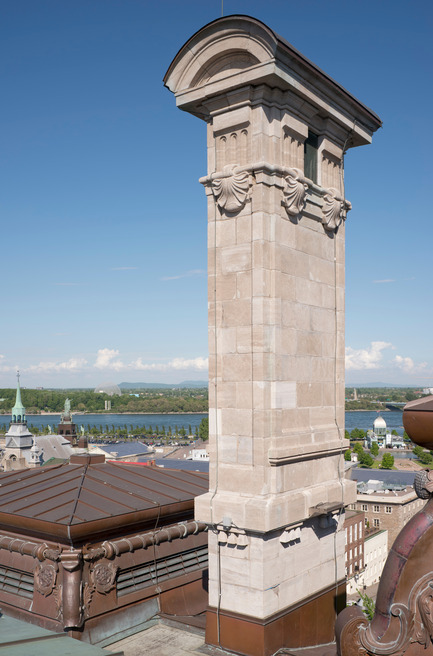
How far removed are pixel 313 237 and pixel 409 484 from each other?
331 ft

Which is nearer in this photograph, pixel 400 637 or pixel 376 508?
pixel 400 637

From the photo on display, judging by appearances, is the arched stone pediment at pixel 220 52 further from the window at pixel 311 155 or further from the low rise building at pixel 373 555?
the low rise building at pixel 373 555

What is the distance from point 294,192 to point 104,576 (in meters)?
6.11

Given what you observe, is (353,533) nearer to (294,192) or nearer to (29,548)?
(29,548)

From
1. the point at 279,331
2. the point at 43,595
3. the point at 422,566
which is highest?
the point at 279,331

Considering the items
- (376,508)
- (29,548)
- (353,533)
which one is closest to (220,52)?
(29,548)

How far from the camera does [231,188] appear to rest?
890 centimetres

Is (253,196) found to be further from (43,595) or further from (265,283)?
(43,595)

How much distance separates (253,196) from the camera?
8.79 m

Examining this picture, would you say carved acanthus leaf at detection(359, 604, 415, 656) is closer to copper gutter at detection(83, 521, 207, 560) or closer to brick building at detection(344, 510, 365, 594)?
copper gutter at detection(83, 521, 207, 560)

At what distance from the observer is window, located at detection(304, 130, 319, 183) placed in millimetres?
9938

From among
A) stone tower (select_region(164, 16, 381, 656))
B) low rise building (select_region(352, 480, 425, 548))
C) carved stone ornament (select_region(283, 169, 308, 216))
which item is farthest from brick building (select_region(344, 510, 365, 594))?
carved stone ornament (select_region(283, 169, 308, 216))

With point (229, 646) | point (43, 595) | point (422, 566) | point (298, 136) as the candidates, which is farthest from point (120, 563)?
point (298, 136)

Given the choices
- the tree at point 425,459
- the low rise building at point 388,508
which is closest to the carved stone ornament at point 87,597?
the low rise building at point 388,508
